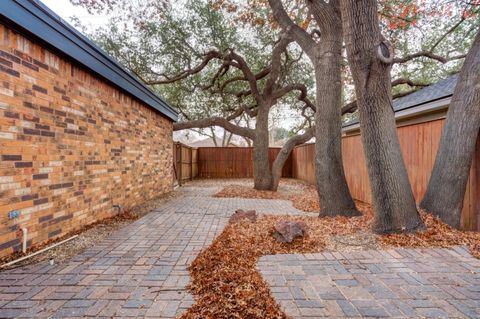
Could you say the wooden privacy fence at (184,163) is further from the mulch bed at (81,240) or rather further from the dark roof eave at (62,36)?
the dark roof eave at (62,36)

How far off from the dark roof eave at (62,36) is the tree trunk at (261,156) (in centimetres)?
479

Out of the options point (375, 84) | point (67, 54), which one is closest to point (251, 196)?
point (375, 84)

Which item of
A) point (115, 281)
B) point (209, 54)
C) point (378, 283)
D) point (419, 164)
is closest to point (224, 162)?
point (209, 54)

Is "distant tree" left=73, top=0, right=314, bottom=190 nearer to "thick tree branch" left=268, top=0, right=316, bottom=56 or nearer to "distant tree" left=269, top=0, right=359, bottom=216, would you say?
"thick tree branch" left=268, top=0, right=316, bottom=56

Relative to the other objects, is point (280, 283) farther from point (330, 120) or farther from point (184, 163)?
point (184, 163)

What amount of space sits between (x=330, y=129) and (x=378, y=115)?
126 cm

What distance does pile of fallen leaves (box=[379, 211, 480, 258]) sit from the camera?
288 cm

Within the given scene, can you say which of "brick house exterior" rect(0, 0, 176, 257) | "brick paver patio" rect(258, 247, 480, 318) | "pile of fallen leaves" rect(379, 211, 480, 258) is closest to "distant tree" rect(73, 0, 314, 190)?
"brick house exterior" rect(0, 0, 176, 257)

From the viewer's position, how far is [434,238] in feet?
9.75

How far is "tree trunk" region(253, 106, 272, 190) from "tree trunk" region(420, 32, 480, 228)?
18.5 feet

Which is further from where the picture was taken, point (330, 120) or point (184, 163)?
point (184, 163)

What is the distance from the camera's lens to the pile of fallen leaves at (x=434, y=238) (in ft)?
9.45

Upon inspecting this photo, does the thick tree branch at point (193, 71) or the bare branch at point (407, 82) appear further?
the bare branch at point (407, 82)

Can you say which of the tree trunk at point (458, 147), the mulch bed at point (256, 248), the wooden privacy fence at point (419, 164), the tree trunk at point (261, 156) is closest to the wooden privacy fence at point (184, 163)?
the tree trunk at point (261, 156)
